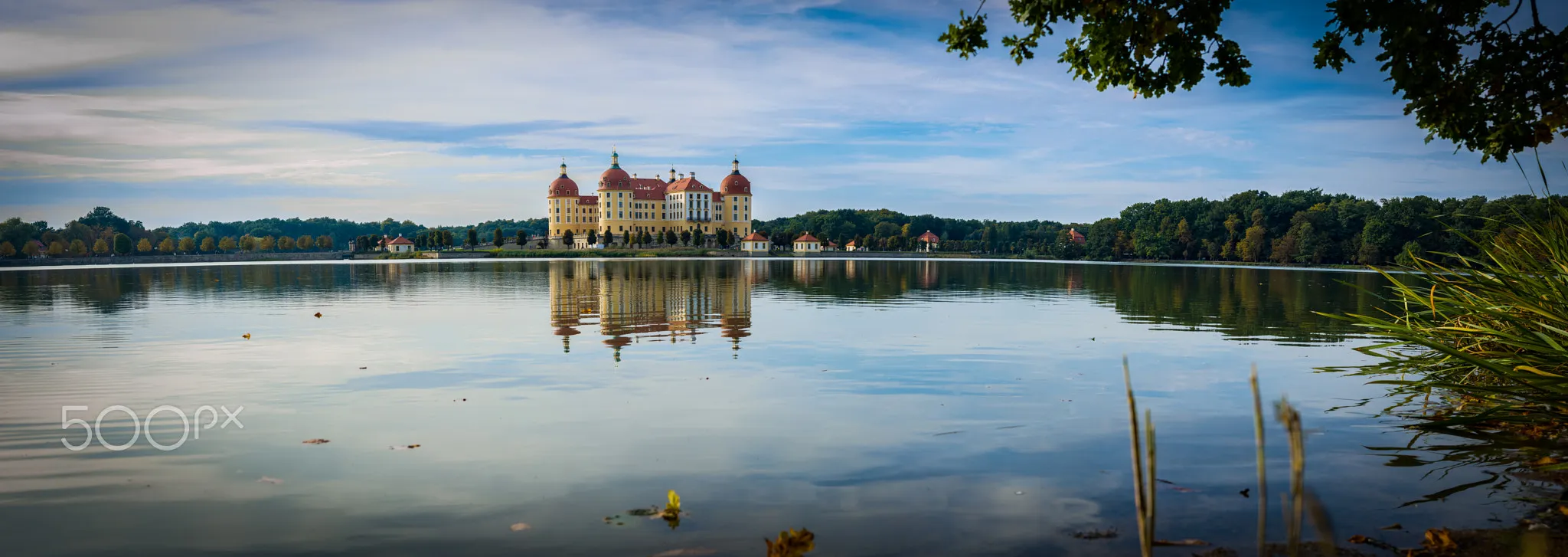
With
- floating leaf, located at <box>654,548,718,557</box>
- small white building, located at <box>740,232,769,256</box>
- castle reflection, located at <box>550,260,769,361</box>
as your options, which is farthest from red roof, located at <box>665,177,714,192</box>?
floating leaf, located at <box>654,548,718,557</box>

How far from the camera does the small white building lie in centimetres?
16938

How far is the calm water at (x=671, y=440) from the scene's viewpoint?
6.17 m

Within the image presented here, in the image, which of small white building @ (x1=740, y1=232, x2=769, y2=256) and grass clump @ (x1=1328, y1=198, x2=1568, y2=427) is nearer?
grass clump @ (x1=1328, y1=198, x2=1568, y2=427)

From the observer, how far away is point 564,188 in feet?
613

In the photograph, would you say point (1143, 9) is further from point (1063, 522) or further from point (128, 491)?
point (128, 491)

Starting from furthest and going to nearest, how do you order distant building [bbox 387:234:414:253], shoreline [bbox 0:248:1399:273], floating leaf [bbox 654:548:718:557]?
distant building [bbox 387:234:414:253], shoreline [bbox 0:248:1399:273], floating leaf [bbox 654:548:718:557]

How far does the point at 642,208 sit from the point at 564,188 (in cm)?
1626

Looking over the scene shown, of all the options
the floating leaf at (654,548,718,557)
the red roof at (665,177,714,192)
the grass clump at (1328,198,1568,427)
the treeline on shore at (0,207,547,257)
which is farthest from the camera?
the red roof at (665,177,714,192)

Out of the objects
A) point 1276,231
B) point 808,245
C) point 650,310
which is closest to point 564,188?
point 808,245

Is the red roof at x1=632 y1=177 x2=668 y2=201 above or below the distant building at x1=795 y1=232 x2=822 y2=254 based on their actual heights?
above

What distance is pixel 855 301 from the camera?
1229 inches

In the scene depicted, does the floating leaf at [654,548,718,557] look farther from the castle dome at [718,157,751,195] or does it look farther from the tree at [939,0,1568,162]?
the castle dome at [718,157,751,195]

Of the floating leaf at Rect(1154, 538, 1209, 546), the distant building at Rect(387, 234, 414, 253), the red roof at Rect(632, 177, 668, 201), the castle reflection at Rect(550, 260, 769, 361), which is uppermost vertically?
the red roof at Rect(632, 177, 668, 201)

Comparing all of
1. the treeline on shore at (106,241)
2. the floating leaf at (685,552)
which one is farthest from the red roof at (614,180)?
the floating leaf at (685,552)
